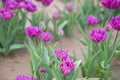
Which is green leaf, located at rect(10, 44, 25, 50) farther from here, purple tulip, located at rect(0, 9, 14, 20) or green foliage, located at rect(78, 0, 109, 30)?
green foliage, located at rect(78, 0, 109, 30)

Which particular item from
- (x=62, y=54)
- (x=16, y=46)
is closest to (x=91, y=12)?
(x=16, y=46)

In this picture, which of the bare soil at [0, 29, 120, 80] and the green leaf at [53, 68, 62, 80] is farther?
the bare soil at [0, 29, 120, 80]

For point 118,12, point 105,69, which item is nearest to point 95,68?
point 105,69

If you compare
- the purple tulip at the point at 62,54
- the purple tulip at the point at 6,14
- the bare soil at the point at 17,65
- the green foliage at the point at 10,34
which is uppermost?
the purple tulip at the point at 6,14

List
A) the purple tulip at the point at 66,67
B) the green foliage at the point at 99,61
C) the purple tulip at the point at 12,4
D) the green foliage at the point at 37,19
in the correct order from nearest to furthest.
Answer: the purple tulip at the point at 66,67
the green foliage at the point at 99,61
the purple tulip at the point at 12,4
the green foliage at the point at 37,19

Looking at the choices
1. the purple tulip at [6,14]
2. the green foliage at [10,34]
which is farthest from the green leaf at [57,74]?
the green foliage at [10,34]

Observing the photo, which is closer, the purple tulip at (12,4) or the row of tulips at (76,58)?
the row of tulips at (76,58)

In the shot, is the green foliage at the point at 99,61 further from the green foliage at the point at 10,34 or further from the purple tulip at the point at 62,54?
the green foliage at the point at 10,34

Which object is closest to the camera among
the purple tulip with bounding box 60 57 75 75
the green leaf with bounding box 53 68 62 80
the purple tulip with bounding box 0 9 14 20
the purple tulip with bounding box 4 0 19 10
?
the purple tulip with bounding box 60 57 75 75

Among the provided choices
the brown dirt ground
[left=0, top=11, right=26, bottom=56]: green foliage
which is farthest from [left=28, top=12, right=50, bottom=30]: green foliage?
the brown dirt ground

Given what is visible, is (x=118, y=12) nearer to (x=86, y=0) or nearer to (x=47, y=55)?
(x=86, y=0)

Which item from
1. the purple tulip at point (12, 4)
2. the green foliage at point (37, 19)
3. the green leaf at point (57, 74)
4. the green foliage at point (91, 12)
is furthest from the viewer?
the green foliage at point (91, 12)
